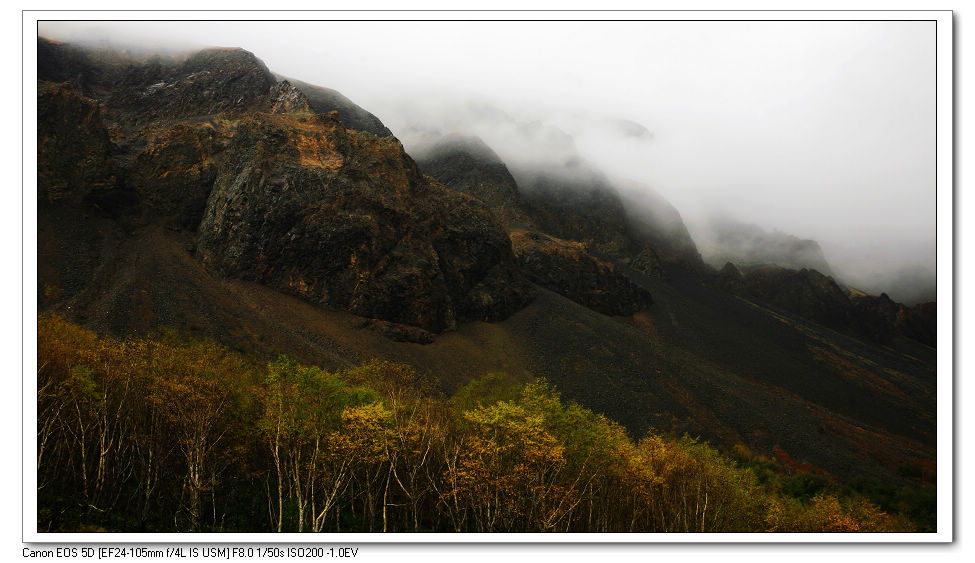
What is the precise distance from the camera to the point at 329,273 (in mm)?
80938

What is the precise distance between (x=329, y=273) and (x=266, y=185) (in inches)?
725

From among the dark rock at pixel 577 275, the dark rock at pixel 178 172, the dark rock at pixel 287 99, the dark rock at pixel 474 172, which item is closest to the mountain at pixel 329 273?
the dark rock at pixel 178 172

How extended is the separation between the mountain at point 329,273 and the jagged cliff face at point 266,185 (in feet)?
1.19

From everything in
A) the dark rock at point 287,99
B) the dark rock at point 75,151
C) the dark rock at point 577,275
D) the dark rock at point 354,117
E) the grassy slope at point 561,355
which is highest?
the dark rock at point 354,117

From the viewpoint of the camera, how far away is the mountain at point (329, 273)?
6231cm

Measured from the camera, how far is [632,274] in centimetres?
16738

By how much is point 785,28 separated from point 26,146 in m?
29.6

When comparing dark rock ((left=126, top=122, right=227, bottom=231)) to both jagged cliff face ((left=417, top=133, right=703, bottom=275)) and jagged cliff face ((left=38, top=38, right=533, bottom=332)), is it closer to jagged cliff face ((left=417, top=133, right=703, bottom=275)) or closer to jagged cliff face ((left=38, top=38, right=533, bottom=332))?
jagged cliff face ((left=38, top=38, right=533, bottom=332))

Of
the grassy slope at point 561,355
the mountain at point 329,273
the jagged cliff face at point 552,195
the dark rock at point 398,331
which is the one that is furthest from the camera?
the jagged cliff face at point 552,195

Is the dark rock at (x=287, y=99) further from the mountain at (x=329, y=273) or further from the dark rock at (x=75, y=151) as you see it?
the dark rock at (x=75, y=151)

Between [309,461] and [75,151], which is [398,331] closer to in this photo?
[75,151]

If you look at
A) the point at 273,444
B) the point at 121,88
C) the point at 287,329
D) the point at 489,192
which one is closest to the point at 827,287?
→ the point at 489,192

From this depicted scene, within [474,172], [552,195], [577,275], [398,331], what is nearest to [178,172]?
[398,331]
